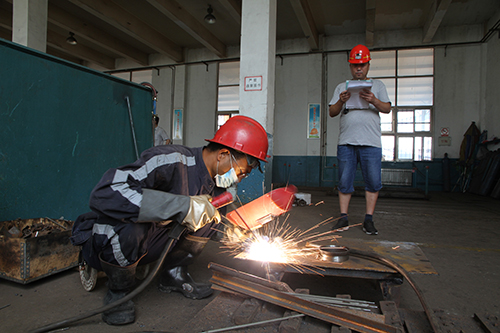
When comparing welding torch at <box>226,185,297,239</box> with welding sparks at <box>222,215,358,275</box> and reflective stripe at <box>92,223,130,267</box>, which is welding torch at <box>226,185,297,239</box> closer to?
welding sparks at <box>222,215,358,275</box>

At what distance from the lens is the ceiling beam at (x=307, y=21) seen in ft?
22.5

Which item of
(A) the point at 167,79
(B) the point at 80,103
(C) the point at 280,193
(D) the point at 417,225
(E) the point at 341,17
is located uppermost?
(E) the point at 341,17

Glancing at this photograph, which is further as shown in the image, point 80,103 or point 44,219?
point 80,103

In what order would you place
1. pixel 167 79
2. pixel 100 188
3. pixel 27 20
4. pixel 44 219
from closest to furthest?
pixel 100 188
pixel 44 219
pixel 27 20
pixel 167 79

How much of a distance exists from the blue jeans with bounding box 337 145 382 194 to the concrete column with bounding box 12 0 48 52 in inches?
186

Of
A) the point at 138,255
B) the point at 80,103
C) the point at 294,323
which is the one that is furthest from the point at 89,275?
the point at 80,103

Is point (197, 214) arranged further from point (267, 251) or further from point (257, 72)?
point (257, 72)

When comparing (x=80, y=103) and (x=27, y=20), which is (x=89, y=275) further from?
(x=27, y=20)

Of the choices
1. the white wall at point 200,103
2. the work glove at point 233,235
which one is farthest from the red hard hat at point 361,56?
the white wall at point 200,103

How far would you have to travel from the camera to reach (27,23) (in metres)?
4.40

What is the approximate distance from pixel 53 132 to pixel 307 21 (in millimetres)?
6994

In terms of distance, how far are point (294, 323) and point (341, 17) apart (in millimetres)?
8954

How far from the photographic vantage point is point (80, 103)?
8.17 feet

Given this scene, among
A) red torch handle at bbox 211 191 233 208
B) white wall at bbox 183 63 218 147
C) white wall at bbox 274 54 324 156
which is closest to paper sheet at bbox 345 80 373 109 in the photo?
red torch handle at bbox 211 191 233 208
